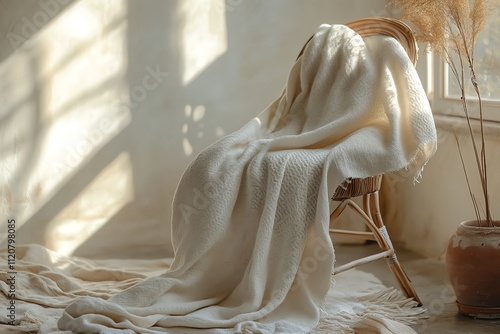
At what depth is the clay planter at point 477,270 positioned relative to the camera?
8.72 feet

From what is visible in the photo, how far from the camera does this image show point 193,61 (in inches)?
147

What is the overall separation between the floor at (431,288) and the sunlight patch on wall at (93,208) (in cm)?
99

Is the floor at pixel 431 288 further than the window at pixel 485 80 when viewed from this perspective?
No

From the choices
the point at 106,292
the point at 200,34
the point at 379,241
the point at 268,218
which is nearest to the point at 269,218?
the point at 268,218

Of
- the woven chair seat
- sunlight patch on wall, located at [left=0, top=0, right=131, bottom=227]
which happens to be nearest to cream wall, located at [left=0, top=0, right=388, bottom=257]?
sunlight patch on wall, located at [left=0, top=0, right=131, bottom=227]

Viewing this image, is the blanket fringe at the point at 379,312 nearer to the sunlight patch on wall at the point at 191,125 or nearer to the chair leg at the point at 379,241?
the chair leg at the point at 379,241

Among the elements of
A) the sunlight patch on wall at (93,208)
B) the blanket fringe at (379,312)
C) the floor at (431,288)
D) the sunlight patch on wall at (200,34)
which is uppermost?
the sunlight patch on wall at (200,34)

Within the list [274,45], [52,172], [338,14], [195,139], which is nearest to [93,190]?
[52,172]

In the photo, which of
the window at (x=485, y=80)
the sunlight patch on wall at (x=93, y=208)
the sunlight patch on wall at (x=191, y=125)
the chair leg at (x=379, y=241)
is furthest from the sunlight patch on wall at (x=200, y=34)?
the chair leg at (x=379, y=241)

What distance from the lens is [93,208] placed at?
12.1ft

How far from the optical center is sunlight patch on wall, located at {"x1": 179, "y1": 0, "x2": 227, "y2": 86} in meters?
3.71

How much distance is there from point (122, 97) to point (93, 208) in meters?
0.50

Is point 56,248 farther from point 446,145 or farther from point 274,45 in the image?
point 446,145

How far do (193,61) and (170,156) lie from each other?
16.9 inches
